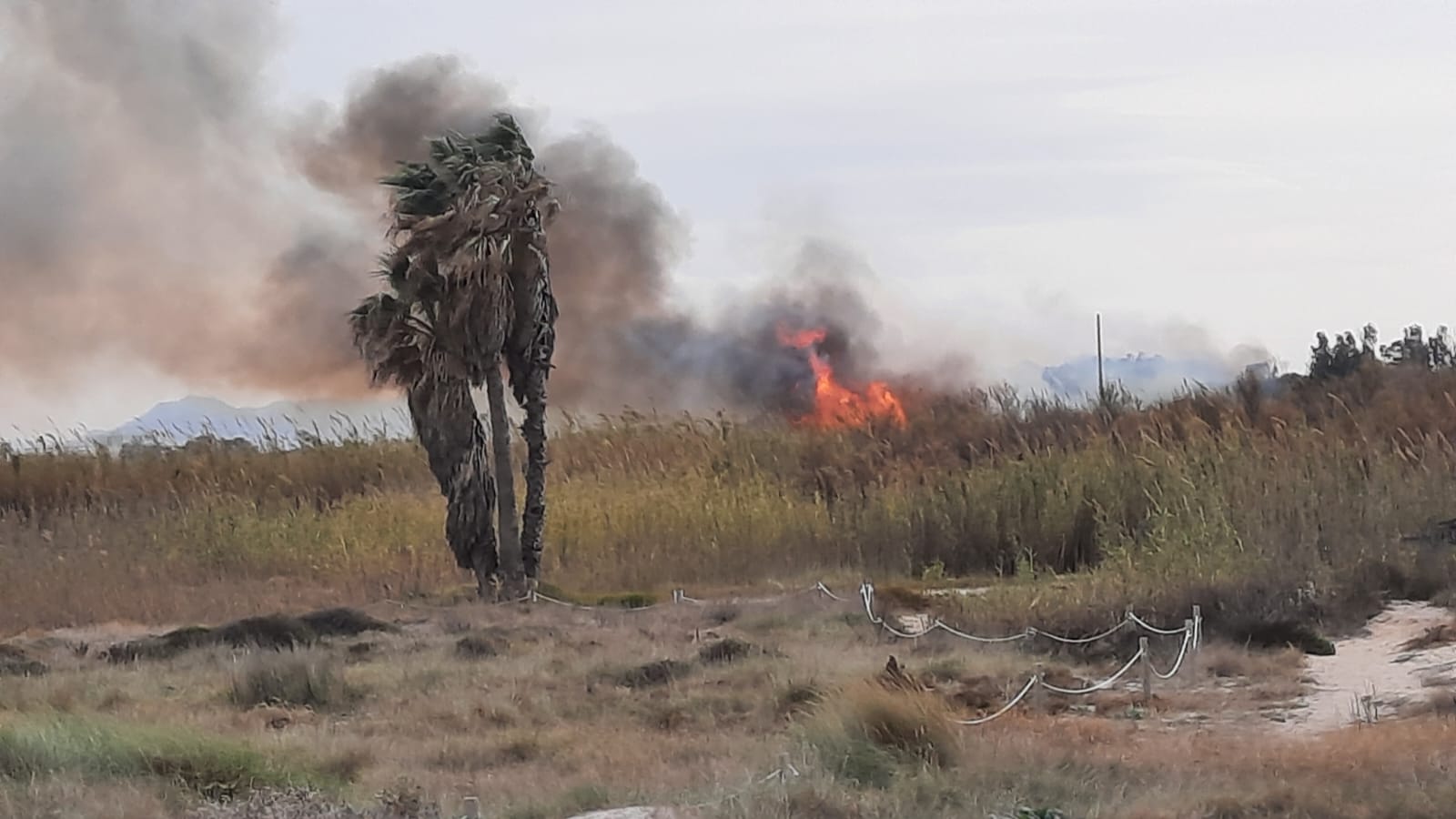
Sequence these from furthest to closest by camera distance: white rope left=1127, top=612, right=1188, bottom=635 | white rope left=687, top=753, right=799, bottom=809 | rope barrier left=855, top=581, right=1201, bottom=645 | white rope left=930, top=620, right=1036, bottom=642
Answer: white rope left=930, top=620, right=1036, bottom=642, rope barrier left=855, top=581, right=1201, bottom=645, white rope left=1127, top=612, right=1188, bottom=635, white rope left=687, top=753, right=799, bottom=809

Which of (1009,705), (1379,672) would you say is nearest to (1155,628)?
(1379,672)

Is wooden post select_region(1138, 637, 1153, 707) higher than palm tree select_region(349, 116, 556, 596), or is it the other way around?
palm tree select_region(349, 116, 556, 596)

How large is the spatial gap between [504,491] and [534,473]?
0.60 meters

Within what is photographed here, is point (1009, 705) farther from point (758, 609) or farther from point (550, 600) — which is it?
point (550, 600)

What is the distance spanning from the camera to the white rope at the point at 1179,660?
1272cm

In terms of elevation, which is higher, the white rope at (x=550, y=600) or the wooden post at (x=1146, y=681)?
the white rope at (x=550, y=600)

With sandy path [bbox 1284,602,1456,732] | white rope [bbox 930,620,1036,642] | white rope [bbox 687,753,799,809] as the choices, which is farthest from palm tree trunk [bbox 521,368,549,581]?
white rope [bbox 687,753,799,809]

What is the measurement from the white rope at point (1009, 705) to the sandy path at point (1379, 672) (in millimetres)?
1700

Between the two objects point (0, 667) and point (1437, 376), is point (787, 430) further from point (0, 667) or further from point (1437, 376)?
point (0, 667)

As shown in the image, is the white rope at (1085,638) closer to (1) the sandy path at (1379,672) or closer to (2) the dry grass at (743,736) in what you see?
(2) the dry grass at (743,736)

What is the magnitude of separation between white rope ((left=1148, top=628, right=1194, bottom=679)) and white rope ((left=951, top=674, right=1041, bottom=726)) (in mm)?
1064

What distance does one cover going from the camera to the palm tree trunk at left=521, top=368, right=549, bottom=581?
19.9 metres

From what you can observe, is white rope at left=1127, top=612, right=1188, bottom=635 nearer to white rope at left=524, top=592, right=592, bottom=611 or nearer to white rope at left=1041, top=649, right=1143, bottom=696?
white rope at left=1041, top=649, right=1143, bottom=696

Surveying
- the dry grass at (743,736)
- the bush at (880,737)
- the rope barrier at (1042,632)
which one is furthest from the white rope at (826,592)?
the bush at (880,737)
